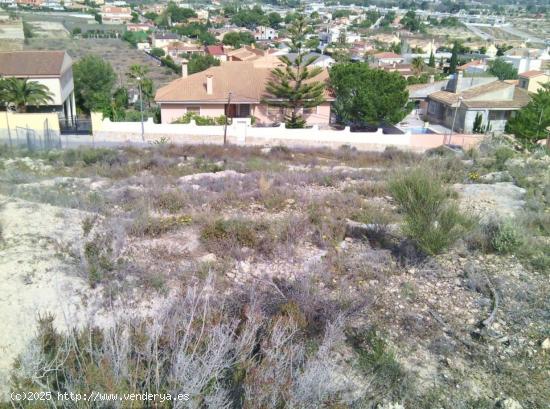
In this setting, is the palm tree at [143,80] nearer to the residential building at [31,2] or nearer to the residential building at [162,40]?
the residential building at [162,40]

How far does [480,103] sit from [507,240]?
2407 centimetres

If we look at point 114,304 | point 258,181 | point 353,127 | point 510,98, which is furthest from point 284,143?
point 114,304

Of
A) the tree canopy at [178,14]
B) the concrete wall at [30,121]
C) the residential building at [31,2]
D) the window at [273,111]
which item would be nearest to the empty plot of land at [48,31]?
the tree canopy at [178,14]

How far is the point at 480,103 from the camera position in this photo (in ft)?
97.6

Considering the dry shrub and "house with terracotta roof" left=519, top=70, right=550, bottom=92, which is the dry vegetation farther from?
"house with terracotta roof" left=519, top=70, right=550, bottom=92

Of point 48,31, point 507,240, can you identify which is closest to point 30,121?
point 507,240

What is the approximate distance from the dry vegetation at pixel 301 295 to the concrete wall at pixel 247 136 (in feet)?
40.4

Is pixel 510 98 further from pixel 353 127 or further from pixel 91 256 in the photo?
pixel 91 256

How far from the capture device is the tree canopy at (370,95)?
87.5ft

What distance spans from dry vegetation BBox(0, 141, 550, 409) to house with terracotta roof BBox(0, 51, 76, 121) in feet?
54.2

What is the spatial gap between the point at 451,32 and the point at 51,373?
491 feet

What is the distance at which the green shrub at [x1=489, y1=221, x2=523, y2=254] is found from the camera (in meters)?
8.11

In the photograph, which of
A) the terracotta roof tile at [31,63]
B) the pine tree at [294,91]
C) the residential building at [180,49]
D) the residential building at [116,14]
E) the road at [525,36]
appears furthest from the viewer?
the residential building at [116,14]

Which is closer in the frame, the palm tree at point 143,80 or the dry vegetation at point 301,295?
the dry vegetation at point 301,295
